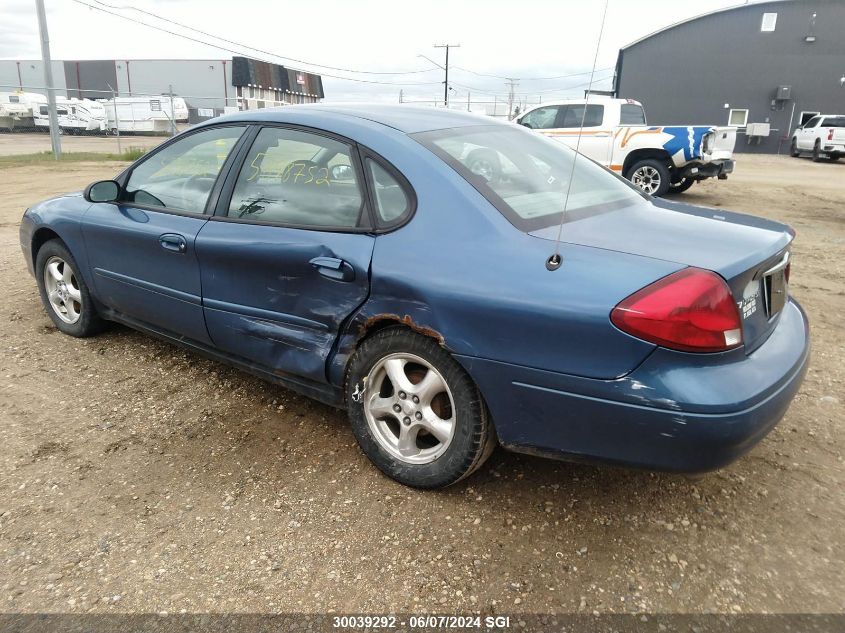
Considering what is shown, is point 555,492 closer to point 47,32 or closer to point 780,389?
point 780,389

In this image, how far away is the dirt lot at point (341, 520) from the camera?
2.20 metres

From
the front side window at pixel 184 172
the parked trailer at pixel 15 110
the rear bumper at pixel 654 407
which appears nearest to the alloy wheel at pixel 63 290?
the front side window at pixel 184 172

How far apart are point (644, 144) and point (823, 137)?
18.6 meters

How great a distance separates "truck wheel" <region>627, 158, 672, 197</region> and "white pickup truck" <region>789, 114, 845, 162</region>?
692 inches

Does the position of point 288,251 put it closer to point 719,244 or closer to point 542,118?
point 719,244

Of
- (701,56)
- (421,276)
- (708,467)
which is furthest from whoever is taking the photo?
(701,56)

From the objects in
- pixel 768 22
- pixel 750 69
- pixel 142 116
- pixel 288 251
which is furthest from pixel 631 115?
pixel 142 116

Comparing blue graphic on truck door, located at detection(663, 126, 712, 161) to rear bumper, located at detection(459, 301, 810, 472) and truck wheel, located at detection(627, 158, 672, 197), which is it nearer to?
truck wheel, located at detection(627, 158, 672, 197)

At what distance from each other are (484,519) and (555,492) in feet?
1.21

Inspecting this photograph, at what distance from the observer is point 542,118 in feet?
41.1

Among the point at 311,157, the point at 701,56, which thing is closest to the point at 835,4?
the point at 701,56

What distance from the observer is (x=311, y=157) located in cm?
299

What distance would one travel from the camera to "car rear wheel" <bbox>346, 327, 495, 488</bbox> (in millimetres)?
2463

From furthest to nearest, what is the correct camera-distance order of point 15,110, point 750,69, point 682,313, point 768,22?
point 15,110 → point 750,69 → point 768,22 → point 682,313
